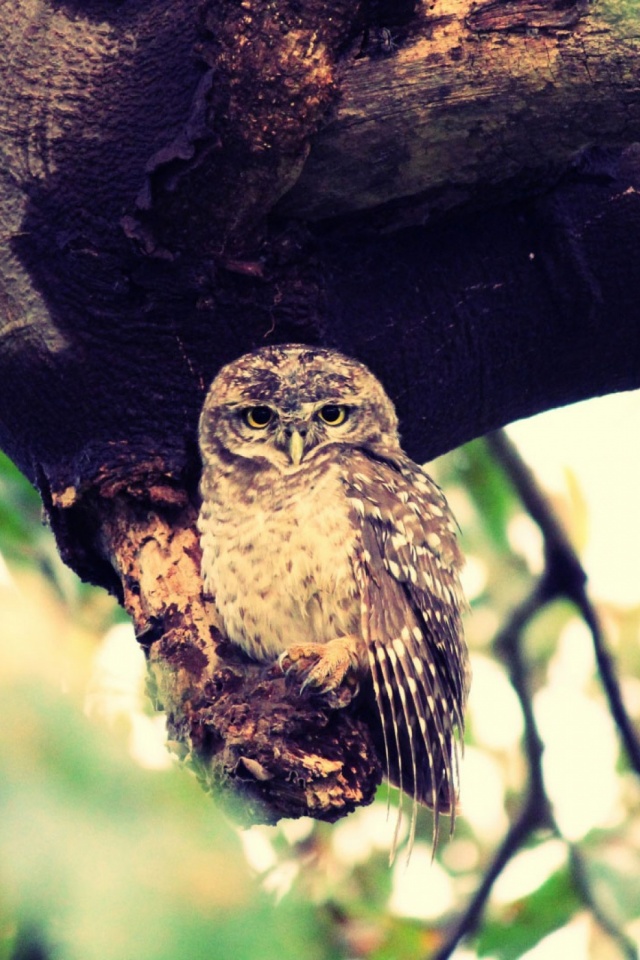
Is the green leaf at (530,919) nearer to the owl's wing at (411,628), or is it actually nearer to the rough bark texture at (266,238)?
the owl's wing at (411,628)

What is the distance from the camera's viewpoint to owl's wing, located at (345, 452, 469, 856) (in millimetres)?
2629

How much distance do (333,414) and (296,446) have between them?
190 millimetres

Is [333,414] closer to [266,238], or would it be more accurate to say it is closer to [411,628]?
[266,238]

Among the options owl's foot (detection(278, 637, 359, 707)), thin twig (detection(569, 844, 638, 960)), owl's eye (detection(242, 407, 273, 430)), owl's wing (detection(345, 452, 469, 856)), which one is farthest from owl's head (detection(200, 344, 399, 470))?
thin twig (detection(569, 844, 638, 960))

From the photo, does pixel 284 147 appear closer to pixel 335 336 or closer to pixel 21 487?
pixel 335 336

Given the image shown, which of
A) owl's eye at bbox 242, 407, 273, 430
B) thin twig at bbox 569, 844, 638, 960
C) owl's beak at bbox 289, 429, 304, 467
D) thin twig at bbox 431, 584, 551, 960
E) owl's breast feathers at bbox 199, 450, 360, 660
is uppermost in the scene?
owl's eye at bbox 242, 407, 273, 430

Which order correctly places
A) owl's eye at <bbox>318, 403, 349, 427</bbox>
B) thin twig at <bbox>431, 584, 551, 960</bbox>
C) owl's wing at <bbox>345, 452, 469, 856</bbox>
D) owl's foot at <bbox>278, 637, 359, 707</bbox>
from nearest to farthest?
owl's foot at <bbox>278, 637, 359, 707</bbox>
owl's wing at <bbox>345, 452, 469, 856</bbox>
thin twig at <bbox>431, 584, 551, 960</bbox>
owl's eye at <bbox>318, 403, 349, 427</bbox>

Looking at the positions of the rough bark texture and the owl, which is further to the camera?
the owl

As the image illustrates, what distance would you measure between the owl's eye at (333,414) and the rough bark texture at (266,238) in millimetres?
176

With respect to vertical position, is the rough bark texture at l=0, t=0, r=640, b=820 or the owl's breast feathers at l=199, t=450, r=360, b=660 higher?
the rough bark texture at l=0, t=0, r=640, b=820

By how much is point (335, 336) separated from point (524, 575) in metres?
1.45

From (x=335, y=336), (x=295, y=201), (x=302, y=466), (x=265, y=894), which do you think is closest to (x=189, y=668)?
(x=302, y=466)

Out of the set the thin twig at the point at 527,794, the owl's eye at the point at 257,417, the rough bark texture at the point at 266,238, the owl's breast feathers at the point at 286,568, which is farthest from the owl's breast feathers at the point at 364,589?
the thin twig at the point at 527,794

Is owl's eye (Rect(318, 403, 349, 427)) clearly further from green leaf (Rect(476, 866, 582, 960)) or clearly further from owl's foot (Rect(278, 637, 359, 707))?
green leaf (Rect(476, 866, 582, 960))
